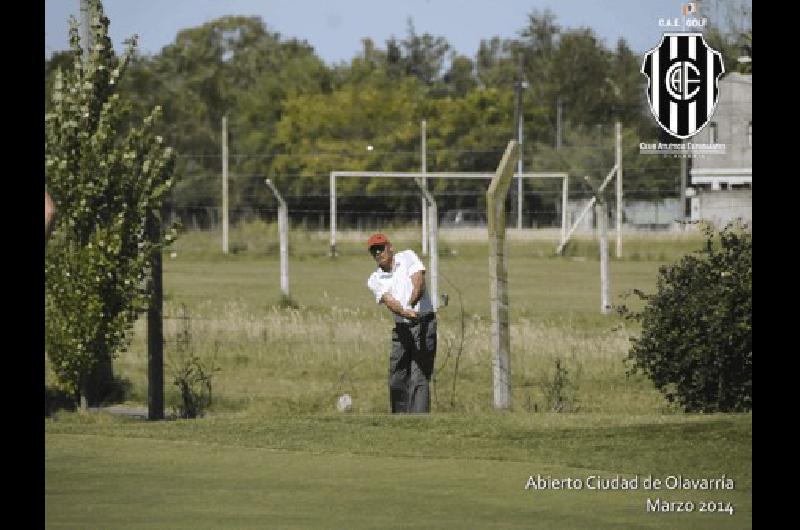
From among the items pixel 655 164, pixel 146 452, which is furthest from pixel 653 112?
pixel 655 164

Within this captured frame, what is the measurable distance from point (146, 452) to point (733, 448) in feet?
12.9

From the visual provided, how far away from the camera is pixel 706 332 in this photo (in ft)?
42.7

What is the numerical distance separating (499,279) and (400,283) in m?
1.42

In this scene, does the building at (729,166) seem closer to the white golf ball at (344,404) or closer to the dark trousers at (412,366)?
the dark trousers at (412,366)

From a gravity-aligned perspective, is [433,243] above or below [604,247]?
above

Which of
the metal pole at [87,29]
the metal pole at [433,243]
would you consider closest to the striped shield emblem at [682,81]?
the metal pole at [433,243]

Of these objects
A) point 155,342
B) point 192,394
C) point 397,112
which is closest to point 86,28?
point 155,342

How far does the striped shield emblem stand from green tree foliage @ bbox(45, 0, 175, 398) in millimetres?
4447

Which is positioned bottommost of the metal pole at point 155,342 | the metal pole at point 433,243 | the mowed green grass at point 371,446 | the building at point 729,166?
the mowed green grass at point 371,446

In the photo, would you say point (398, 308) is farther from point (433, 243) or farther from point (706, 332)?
point (433, 243)

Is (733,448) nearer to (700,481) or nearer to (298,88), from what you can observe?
(700,481)

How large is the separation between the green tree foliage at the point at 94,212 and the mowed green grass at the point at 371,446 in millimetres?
788

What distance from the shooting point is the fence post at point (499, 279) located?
12953 mm

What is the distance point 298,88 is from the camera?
68375 millimetres
